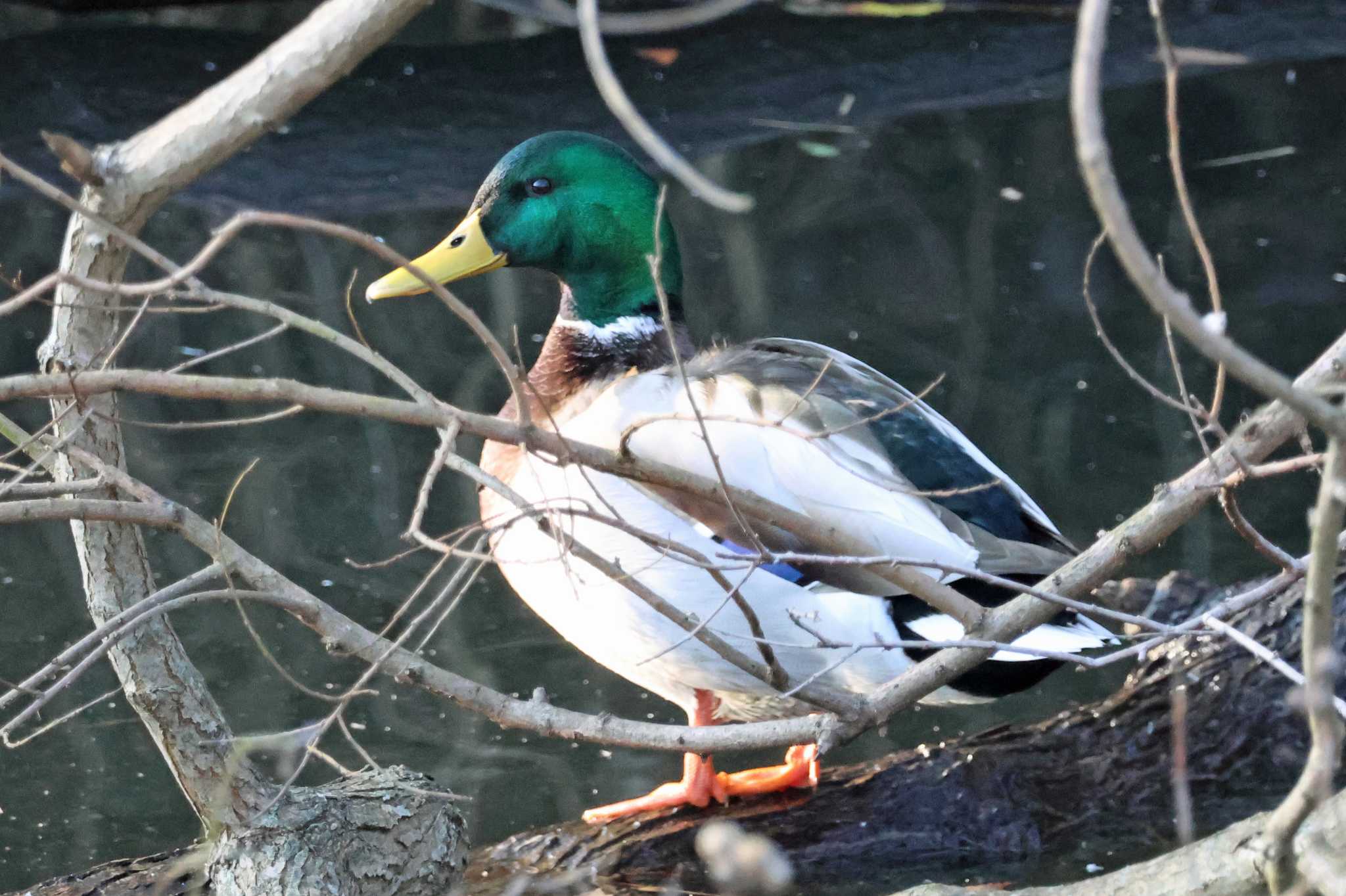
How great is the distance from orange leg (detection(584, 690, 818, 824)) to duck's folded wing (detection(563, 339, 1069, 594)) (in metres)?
0.38

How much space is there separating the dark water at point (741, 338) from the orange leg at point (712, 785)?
0.26 meters

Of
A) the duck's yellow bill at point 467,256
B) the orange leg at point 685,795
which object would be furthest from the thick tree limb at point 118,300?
the duck's yellow bill at point 467,256

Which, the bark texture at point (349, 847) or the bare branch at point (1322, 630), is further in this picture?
the bark texture at point (349, 847)

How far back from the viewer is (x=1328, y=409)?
3.08 ft

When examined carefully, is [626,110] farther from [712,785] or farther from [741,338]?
[741,338]

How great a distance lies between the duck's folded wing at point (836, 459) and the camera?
2.25 metres

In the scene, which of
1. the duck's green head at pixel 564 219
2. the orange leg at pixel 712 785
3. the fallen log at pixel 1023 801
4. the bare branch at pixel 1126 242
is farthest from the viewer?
the duck's green head at pixel 564 219

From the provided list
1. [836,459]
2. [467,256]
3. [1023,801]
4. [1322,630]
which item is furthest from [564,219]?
[1322,630]

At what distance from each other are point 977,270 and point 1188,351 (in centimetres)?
90

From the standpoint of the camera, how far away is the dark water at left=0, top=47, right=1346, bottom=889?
9.84 feet

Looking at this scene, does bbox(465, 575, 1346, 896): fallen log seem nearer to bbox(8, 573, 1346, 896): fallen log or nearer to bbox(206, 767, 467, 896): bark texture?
bbox(8, 573, 1346, 896): fallen log

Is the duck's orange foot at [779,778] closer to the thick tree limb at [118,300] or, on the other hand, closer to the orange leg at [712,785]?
the orange leg at [712,785]

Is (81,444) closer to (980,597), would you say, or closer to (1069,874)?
(980,597)

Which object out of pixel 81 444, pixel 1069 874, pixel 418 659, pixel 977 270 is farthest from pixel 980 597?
pixel 977 270
